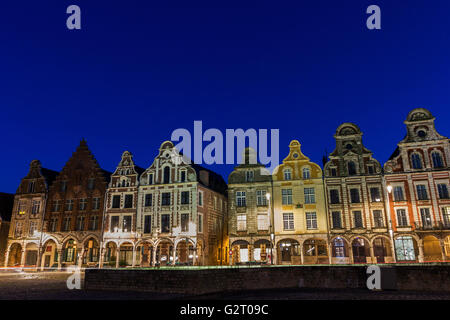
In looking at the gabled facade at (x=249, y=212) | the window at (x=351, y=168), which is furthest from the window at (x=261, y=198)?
the window at (x=351, y=168)

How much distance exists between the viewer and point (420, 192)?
38188mm

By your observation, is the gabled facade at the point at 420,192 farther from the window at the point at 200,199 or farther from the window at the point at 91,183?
the window at the point at 91,183

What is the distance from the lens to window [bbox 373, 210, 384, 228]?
126ft

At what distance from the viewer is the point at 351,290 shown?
2106cm

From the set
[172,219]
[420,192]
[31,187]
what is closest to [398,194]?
[420,192]

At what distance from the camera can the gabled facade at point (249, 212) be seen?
41.4 meters

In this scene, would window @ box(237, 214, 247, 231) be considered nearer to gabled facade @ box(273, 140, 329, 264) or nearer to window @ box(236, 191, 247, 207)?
window @ box(236, 191, 247, 207)

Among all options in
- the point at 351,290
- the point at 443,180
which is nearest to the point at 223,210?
the point at 443,180

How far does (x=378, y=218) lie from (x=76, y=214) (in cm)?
3800

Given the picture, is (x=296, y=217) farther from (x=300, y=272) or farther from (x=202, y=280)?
(x=202, y=280)

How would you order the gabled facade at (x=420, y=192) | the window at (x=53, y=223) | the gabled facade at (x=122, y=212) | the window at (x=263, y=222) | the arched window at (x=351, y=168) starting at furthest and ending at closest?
the window at (x=53, y=223) → the gabled facade at (x=122, y=212) → the window at (x=263, y=222) → the arched window at (x=351, y=168) → the gabled facade at (x=420, y=192)

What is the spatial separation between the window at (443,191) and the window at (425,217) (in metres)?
2.15

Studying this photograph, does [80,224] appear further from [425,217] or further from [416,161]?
[416,161]
